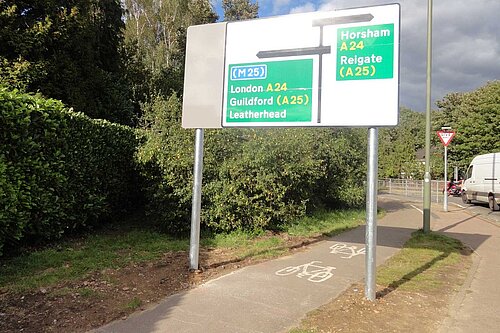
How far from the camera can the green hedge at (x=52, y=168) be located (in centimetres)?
614

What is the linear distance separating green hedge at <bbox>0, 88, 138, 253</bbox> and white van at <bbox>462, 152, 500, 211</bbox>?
18224 millimetres

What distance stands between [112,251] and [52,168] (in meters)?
1.85

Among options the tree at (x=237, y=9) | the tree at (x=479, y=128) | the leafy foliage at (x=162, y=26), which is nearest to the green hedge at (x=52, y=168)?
the leafy foliage at (x=162, y=26)

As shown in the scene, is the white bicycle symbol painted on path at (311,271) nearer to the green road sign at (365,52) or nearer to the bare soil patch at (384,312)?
the bare soil patch at (384,312)

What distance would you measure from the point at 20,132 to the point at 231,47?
3.67 metres

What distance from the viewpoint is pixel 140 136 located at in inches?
395

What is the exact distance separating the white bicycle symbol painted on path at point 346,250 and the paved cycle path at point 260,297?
0.04 metres

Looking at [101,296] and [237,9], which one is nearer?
[101,296]

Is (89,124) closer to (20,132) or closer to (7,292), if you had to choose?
(20,132)

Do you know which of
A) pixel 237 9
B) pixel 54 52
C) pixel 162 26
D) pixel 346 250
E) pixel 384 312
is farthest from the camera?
pixel 237 9

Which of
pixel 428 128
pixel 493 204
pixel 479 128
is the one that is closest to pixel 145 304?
pixel 428 128

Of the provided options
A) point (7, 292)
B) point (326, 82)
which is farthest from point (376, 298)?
point (7, 292)

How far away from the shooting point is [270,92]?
6078 millimetres

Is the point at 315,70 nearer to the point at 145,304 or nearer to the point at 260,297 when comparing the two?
the point at 260,297
